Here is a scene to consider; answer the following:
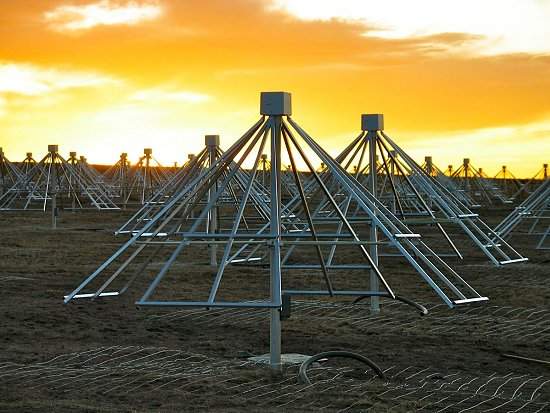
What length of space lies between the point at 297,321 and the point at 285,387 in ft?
14.6

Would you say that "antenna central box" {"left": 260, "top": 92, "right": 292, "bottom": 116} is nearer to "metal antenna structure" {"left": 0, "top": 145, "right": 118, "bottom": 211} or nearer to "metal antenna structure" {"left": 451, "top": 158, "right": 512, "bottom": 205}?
"metal antenna structure" {"left": 0, "top": 145, "right": 118, "bottom": 211}

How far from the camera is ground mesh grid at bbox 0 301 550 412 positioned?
8750mm

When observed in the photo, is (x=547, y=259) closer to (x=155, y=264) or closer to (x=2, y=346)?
(x=155, y=264)

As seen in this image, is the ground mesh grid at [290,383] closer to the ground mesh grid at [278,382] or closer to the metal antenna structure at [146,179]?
the ground mesh grid at [278,382]

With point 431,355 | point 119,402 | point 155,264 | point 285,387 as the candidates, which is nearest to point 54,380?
point 119,402

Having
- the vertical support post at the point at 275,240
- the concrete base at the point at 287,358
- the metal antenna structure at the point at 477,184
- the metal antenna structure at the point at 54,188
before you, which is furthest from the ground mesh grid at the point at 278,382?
the metal antenna structure at the point at 477,184

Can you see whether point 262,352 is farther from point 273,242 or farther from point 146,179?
point 146,179

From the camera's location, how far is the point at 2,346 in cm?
1148

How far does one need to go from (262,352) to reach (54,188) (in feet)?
77.7

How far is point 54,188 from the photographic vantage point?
33.7 metres

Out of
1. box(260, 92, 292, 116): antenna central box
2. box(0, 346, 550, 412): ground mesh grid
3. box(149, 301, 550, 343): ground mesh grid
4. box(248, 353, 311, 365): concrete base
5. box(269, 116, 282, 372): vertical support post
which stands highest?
box(260, 92, 292, 116): antenna central box

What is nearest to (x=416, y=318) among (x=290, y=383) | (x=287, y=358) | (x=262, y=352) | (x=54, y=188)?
(x=262, y=352)

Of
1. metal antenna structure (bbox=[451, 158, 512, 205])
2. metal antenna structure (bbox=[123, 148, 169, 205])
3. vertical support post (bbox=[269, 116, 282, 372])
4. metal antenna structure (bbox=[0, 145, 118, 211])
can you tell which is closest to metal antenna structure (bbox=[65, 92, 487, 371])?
vertical support post (bbox=[269, 116, 282, 372])

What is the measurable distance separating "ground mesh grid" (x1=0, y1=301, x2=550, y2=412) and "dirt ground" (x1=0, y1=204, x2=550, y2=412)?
0.01m
